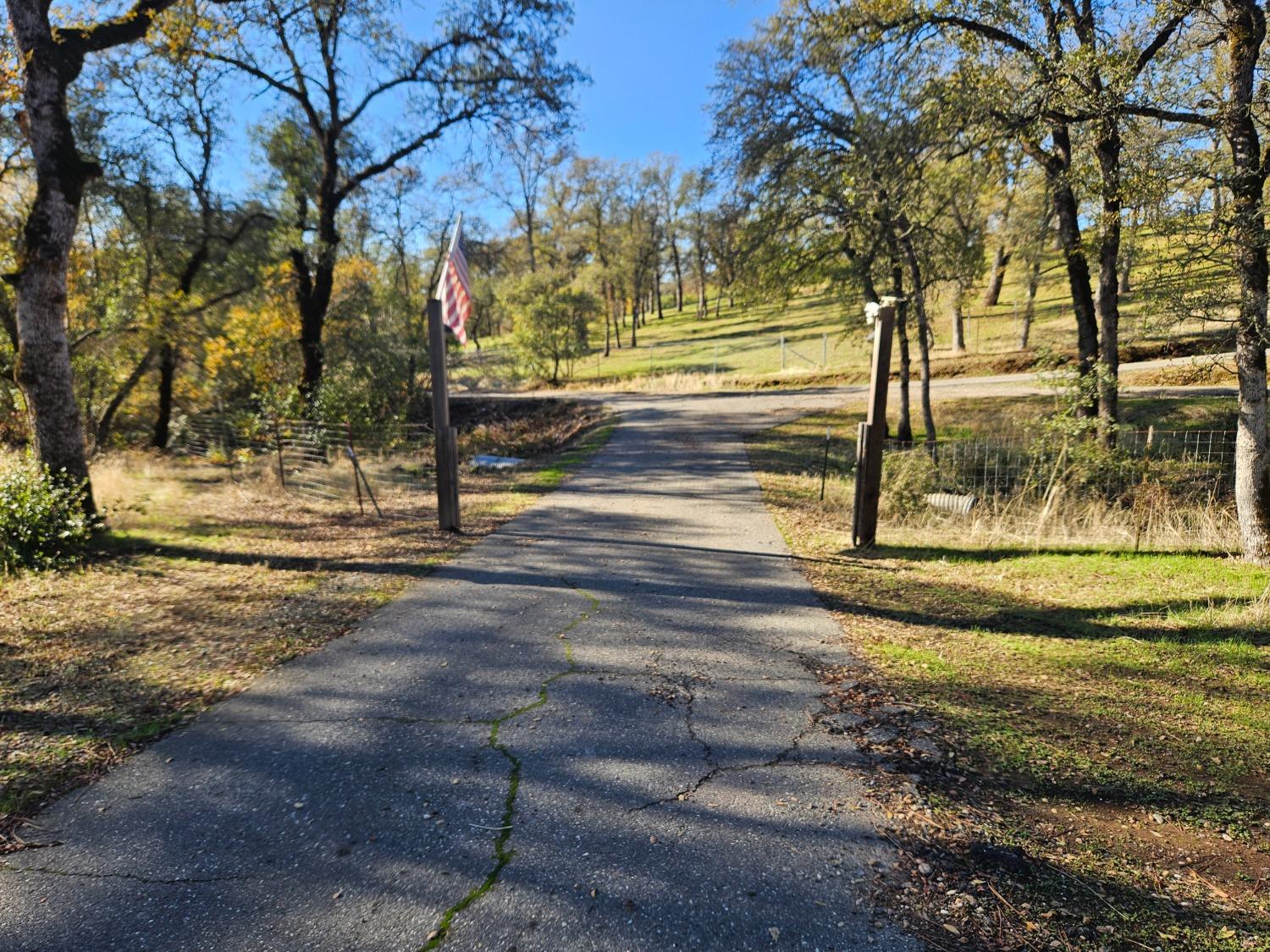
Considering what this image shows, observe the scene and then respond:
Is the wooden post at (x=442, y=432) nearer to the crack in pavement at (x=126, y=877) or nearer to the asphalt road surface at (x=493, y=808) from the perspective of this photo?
the asphalt road surface at (x=493, y=808)

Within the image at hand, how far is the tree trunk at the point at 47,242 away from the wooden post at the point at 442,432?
4.03 meters

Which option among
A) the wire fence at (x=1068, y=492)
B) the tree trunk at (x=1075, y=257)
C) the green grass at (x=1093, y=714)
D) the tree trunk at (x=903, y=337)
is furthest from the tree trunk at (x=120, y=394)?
the tree trunk at (x=1075, y=257)

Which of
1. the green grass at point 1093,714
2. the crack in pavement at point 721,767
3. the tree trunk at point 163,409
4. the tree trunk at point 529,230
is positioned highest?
the tree trunk at point 529,230

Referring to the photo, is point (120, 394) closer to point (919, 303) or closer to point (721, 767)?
point (721, 767)

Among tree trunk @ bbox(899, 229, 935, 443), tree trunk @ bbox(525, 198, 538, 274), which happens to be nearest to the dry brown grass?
tree trunk @ bbox(899, 229, 935, 443)

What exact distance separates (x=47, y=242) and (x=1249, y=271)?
41.9ft

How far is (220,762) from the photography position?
10.6 ft

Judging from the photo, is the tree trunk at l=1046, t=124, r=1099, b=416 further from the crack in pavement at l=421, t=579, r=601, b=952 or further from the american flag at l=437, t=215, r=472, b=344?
the crack in pavement at l=421, t=579, r=601, b=952

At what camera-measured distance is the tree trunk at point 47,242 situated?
688 centimetres

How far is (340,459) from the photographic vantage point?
38.7 feet

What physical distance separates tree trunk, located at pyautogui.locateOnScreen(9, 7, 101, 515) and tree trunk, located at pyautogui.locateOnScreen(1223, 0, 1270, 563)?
12.2 meters

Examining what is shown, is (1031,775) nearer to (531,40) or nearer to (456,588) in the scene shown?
(456,588)

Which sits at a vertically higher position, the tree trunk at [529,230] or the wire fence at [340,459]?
the tree trunk at [529,230]

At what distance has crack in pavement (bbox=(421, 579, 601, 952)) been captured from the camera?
7.38 ft
